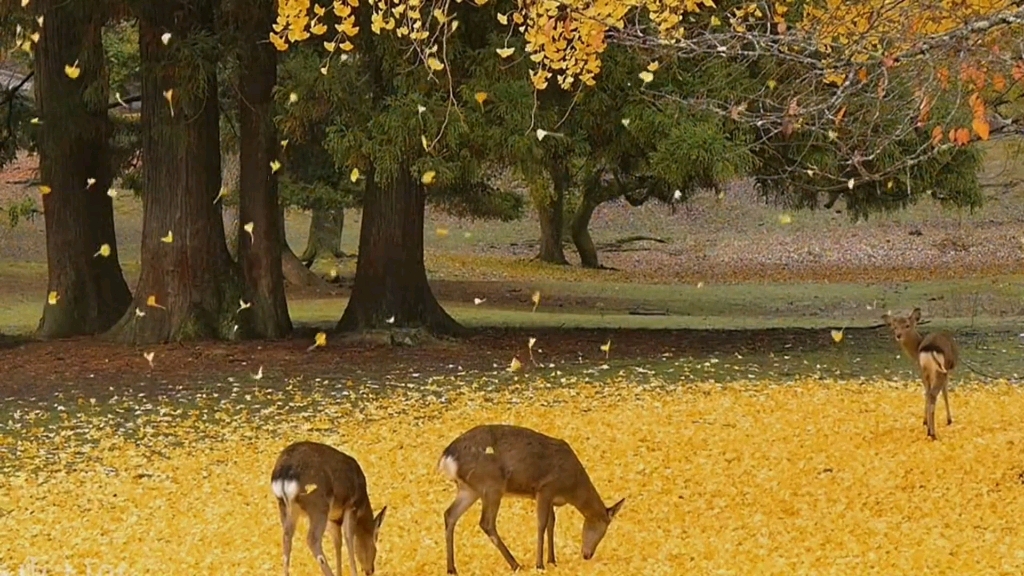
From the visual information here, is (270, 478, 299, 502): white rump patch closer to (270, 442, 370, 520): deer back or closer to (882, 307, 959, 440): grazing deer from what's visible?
(270, 442, 370, 520): deer back

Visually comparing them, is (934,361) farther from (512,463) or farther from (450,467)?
(450,467)

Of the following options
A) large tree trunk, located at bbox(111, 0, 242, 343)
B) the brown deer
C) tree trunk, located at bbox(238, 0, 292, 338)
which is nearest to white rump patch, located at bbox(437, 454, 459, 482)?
the brown deer

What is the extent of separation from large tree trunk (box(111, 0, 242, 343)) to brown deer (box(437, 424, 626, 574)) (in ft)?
31.7

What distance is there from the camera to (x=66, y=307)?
17172 mm

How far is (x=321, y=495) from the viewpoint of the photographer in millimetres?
6164

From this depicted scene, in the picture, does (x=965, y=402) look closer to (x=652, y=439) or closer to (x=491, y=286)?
(x=652, y=439)

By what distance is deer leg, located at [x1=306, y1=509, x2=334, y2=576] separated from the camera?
613 centimetres

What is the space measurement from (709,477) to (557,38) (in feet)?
10.6

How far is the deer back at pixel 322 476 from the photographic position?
615 cm

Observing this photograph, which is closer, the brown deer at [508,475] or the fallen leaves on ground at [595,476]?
the brown deer at [508,475]

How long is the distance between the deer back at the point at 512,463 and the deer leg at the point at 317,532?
552mm

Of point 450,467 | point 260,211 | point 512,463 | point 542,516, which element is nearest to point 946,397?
point 542,516

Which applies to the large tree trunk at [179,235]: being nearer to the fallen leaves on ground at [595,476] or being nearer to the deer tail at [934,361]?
the fallen leaves on ground at [595,476]

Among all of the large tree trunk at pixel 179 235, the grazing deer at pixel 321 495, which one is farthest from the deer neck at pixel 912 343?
the large tree trunk at pixel 179 235
